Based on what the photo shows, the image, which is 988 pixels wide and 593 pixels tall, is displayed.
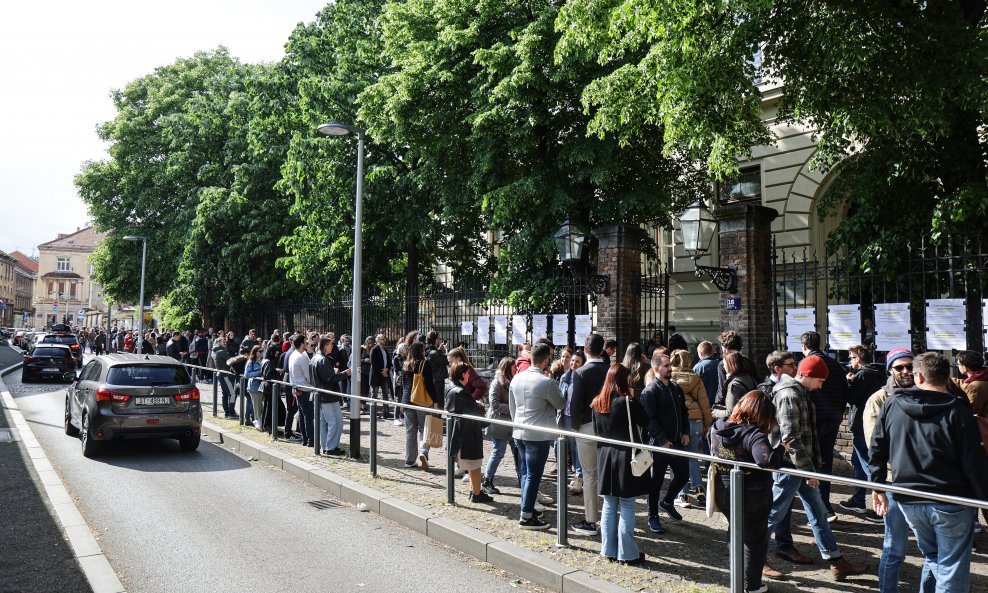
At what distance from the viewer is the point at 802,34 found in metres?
9.91

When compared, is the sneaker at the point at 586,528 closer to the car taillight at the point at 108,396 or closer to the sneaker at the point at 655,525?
the sneaker at the point at 655,525

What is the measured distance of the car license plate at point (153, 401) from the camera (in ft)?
33.9

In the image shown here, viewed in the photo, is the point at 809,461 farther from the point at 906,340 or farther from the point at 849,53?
the point at 849,53

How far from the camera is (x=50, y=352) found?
78.9 feet

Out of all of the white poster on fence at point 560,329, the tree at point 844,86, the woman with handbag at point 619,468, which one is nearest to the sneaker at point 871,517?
the woman with handbag at point 619,468

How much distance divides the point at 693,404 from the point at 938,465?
3617mm

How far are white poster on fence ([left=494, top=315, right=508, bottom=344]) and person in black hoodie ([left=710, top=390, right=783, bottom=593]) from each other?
10.4 meters

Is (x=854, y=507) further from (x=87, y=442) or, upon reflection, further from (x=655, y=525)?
(x=87, y=442)

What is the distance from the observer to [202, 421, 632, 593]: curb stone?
17.3 feet

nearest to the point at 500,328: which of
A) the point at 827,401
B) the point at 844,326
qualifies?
the point at 844,326

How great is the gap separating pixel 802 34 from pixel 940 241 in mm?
3623

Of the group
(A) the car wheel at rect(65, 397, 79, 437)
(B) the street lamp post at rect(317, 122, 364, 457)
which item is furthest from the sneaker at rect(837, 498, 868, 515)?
(A) the car wheel at rect(65, 397, 79, 437)

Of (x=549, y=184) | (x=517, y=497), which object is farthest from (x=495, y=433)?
(x=549, y=184)

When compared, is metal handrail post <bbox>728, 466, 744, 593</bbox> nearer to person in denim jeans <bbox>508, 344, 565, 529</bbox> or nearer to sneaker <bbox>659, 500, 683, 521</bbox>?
person in denim jeans <bbox>508, 344, 565, 529</bbox>
